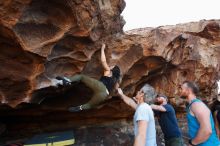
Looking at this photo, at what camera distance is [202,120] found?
138 inches

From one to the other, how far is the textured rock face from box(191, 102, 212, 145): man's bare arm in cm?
251

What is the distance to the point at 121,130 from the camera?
771cm

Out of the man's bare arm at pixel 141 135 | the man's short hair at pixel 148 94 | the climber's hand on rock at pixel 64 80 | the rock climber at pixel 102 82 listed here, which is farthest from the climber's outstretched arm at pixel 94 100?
the man's bare arm at pixel 141 135

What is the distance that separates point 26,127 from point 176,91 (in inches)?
154

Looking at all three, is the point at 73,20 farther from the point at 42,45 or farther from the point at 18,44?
the point at 18,44

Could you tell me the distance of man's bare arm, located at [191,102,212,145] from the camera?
352 centimetres

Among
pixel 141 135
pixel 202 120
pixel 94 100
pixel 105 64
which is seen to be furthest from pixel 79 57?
pixel 202 120

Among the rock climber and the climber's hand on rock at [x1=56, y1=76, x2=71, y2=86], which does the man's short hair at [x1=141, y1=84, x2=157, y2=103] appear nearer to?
the rock climber

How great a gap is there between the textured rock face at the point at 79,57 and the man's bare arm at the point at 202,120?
251 centimetres

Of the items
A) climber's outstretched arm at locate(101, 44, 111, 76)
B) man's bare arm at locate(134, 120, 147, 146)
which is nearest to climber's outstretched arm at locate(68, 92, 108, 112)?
climber's outstretched arm at locate(101, 44, 111, 76)

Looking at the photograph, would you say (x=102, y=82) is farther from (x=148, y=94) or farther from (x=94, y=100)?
(x=148, y=94)

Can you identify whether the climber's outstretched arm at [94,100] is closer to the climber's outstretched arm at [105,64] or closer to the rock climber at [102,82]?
the rock climber at [102,82]

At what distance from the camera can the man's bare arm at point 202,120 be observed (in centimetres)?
352

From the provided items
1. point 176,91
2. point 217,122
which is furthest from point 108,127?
point 217,122
